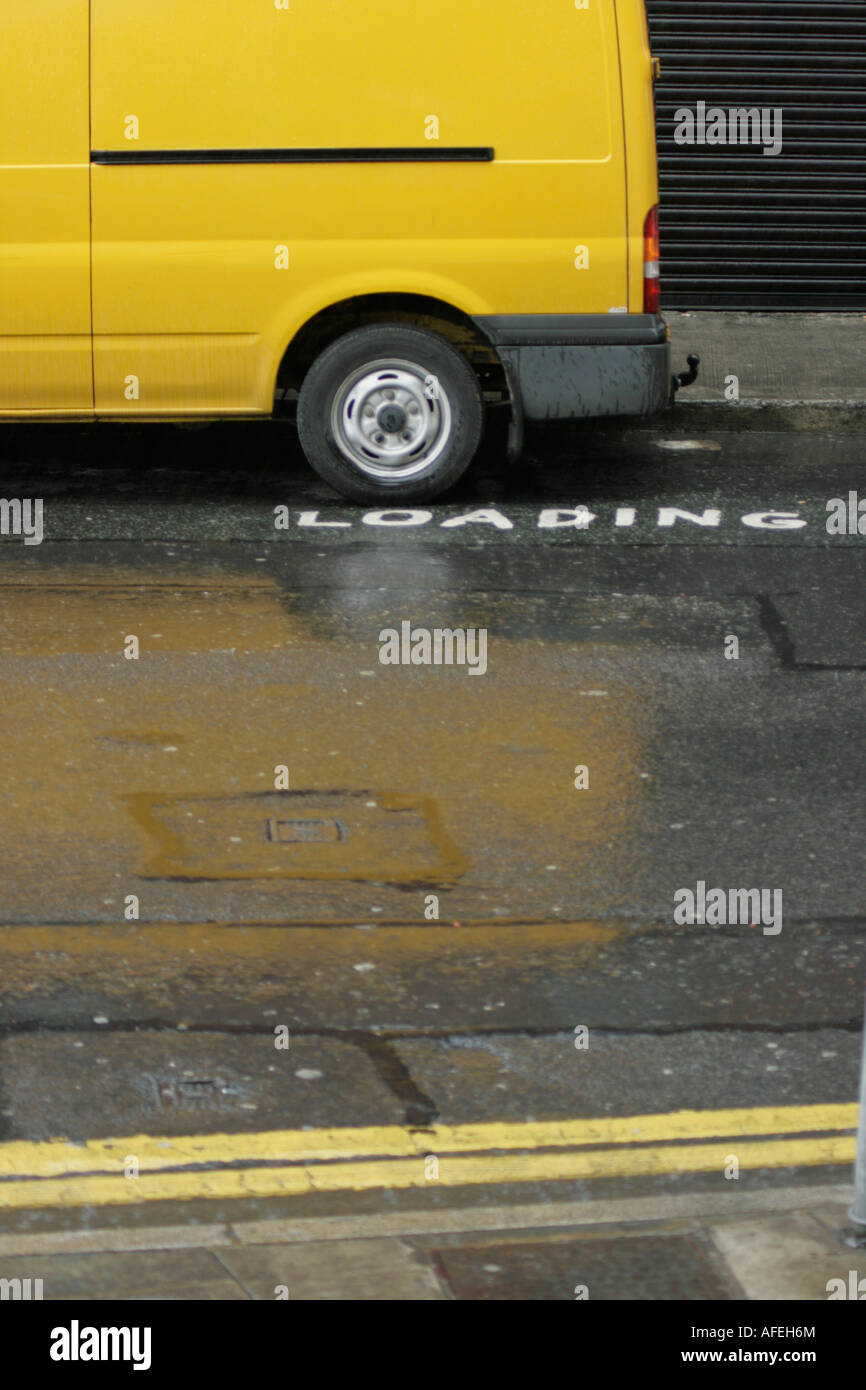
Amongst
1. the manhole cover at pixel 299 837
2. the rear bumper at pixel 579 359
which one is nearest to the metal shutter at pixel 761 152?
the rear bumper at pixel 579 359

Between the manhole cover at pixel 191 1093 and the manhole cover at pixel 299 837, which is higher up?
the manhole cover at pixel 299 837

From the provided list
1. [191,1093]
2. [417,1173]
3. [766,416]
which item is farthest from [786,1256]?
[766,416]

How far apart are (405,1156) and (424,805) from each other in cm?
205

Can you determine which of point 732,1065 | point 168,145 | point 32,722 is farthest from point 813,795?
point 168,145

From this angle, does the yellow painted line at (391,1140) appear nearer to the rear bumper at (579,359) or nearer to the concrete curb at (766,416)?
the rear bumper at (579,359)

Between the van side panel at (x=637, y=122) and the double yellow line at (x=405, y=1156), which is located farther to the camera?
the van side panel at (x=637, y=122)

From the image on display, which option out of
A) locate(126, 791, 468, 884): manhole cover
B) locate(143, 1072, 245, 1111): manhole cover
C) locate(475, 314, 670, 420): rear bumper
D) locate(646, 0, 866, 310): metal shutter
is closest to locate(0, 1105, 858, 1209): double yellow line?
locate(143, 1072, 245, 1111): manhole cover

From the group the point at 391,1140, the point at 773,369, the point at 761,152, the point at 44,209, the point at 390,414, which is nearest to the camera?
the point at 391,1140

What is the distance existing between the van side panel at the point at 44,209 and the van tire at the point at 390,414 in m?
1.17

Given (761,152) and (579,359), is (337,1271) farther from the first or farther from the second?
(761,152)

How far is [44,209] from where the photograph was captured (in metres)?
9.48

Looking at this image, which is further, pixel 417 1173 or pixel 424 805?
pixel 424 805

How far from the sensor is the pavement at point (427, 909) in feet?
13.9

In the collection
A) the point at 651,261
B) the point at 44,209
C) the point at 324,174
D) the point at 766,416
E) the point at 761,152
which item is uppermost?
the point at 761,152
